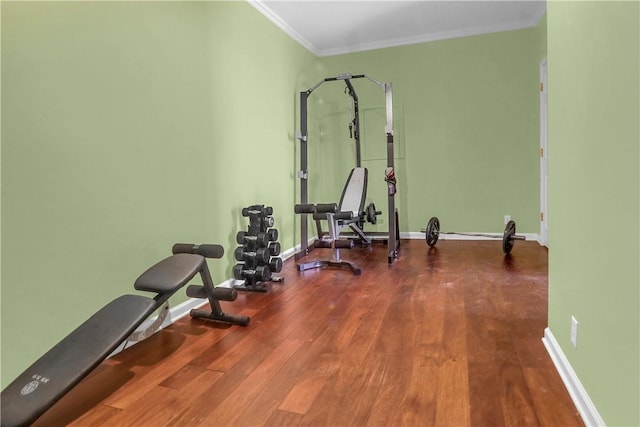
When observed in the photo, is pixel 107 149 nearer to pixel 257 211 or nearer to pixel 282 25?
pixel 257 211

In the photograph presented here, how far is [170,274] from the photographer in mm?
2166

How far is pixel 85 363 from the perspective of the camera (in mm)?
1553

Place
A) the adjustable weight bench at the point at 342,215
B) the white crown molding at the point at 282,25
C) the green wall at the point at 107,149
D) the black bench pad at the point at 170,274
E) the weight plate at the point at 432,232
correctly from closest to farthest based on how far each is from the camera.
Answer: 1. the green wall at the point at 107,149
2. the black bench pad at the point at 170,274
3. the adjustable weight bench at the point at 342,215
4. the white crown molding at the point at 282,25
5. the weight plate at the point at 432,232

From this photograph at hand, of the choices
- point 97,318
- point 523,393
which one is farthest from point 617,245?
point 97,318

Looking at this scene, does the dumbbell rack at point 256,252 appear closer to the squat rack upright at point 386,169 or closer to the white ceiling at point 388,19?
the squat rack upright at point 386,169

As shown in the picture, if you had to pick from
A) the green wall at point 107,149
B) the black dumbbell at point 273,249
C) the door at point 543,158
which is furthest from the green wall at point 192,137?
the black dumbbell at point 273,249

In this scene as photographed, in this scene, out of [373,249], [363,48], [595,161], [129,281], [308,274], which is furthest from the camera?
[363,48]

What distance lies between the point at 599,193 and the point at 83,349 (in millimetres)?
2048

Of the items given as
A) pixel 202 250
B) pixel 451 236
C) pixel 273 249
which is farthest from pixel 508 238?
pixel 202 250

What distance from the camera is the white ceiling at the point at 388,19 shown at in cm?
413

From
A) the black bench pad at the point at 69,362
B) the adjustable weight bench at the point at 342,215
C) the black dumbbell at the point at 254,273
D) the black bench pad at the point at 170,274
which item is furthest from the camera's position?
the adjustable weight bench at the point at 342,215

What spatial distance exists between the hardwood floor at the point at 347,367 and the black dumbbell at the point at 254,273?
14cm

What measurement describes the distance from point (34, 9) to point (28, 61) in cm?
25

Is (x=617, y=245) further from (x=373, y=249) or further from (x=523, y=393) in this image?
(x=373, y=249)
